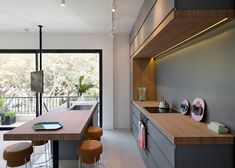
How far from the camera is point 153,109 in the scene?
13.6 ft

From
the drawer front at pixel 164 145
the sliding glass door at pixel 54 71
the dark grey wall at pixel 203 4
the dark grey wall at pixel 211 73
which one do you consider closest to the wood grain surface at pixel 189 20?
the dark grey wall at pixel 203 4

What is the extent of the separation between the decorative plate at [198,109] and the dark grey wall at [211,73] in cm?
7

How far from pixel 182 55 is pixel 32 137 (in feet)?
8.29

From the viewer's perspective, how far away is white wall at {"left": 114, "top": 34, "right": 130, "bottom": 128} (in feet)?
21.2

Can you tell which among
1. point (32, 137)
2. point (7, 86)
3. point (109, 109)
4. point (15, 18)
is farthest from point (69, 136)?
point (7, 86)

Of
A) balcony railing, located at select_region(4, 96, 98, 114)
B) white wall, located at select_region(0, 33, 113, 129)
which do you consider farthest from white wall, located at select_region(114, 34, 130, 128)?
balcony railing, located at select_region(4, 96, 98, 114)

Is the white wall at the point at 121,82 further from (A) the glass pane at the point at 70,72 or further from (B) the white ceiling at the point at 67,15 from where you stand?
(A) the glass pane at the point at 70,72

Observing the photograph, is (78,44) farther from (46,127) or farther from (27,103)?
(46,127)

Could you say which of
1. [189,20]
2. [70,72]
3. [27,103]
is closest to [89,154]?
[189,20]

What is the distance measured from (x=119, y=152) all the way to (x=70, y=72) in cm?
323

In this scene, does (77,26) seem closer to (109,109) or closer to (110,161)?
(109,109)

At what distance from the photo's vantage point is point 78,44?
6414 millimetres

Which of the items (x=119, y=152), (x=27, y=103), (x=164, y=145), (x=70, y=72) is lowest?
(x=119, y=152)

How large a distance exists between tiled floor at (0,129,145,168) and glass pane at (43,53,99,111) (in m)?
1.66
